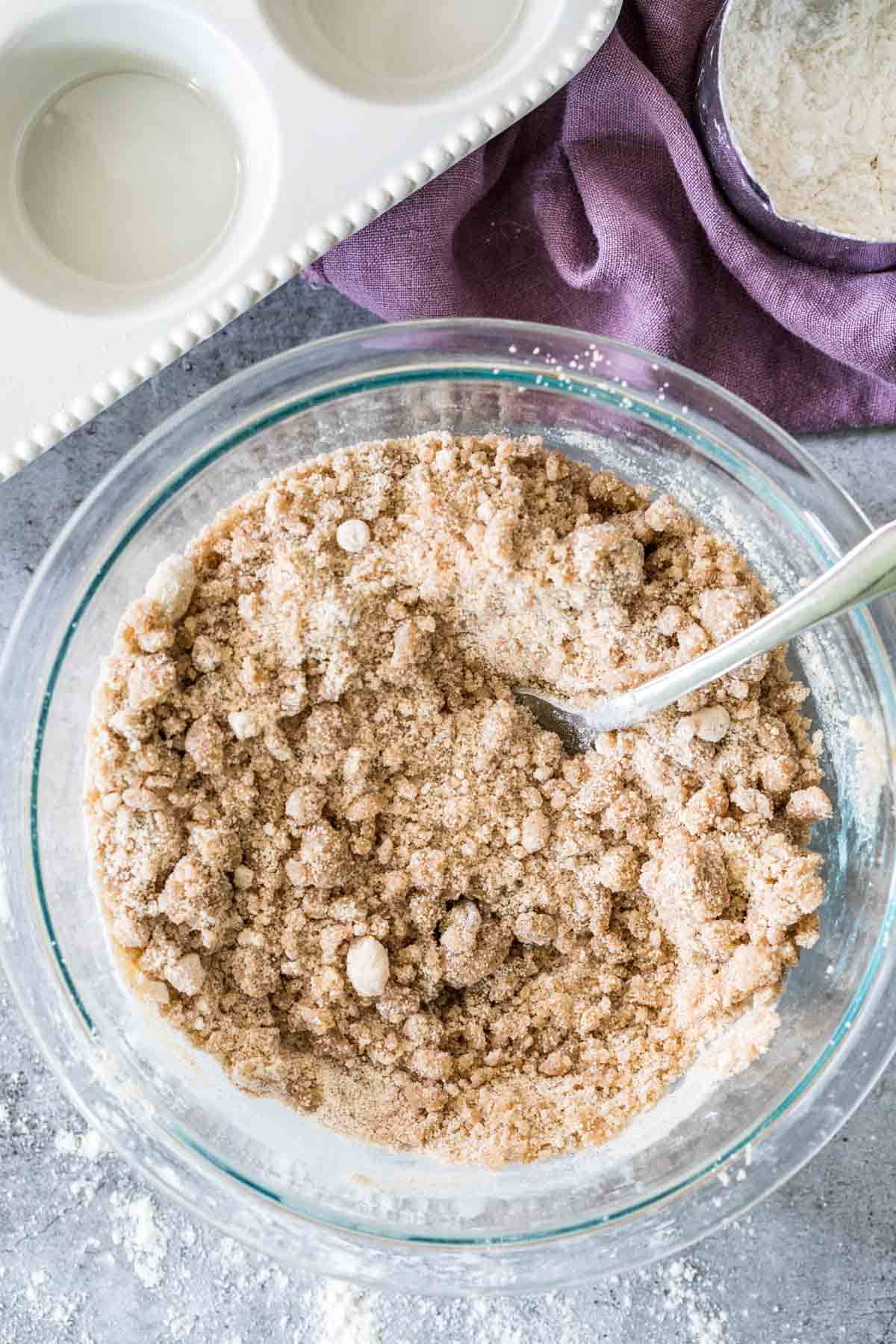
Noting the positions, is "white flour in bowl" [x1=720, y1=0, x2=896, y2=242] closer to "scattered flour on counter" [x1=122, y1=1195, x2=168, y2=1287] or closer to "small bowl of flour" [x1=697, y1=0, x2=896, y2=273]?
"small bowl of flour" [x1=697, y1=0, x2=896, y2=273]

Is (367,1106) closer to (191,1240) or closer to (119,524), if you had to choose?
(191,1240)

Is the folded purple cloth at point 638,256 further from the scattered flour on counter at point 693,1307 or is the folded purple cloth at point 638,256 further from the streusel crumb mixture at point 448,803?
the scattered flour on counter at point 693,1307

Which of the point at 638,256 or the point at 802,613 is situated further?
the point at 638,256

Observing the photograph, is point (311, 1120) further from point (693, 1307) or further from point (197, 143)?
point (197, 143)

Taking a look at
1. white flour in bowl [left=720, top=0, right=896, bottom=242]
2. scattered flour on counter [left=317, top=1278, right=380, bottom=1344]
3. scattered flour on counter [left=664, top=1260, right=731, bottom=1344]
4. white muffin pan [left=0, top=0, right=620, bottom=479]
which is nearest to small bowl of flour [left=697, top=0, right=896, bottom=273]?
white flour in bowl [left=720, top=0, right=896, bottom=242]

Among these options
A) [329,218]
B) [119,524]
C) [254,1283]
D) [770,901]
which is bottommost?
[254,1283]

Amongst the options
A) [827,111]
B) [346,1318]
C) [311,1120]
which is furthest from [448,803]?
[827,111]

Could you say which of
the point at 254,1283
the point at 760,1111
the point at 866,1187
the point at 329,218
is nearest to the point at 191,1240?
the point at 254,1283
